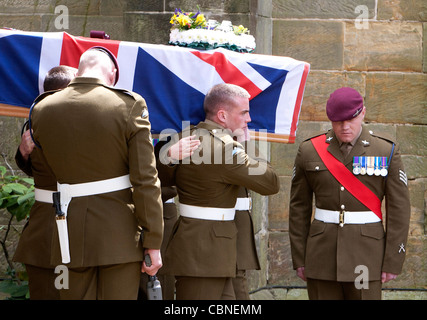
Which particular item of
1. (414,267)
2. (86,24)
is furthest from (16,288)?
(414,267)

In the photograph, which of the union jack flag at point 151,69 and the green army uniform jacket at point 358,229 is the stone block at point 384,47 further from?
the union jack flag at point 151,69

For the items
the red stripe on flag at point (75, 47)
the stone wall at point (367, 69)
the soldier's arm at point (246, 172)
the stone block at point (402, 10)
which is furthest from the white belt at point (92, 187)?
the stone block at point (402, 10)

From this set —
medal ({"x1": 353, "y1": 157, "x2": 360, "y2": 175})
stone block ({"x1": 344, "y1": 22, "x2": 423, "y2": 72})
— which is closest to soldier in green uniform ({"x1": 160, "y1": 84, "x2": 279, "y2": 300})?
medal ({"x1": 353, "y1": 157, "x2": 360, "y2": 175})

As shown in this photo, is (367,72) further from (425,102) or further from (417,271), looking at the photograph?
(417,271)

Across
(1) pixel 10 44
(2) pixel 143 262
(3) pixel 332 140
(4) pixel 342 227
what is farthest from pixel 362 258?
(1) pixel 10 44

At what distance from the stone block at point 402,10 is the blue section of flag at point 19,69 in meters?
3.33

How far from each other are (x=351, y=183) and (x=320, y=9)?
8.56ft

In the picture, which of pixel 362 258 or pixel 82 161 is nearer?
pixel 82 161

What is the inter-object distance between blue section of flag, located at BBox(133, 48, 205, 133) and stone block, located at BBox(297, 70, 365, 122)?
7.80 ft

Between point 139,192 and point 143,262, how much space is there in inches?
14.1

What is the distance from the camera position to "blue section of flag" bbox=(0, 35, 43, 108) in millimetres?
4770

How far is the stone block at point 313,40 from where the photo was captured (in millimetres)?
7078

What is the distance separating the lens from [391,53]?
7.09 meters
